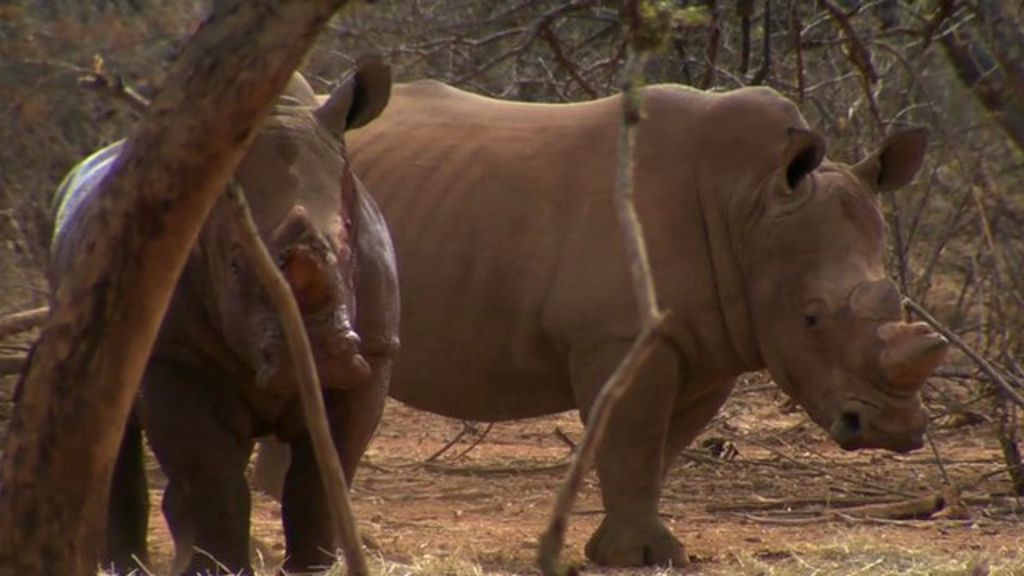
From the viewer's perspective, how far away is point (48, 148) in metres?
11.3

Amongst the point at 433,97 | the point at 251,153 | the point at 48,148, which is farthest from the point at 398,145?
A: the point at 48,148

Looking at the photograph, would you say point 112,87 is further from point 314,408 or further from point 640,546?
point 640,546

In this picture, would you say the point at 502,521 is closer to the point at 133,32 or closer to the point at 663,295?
the point at 663,295

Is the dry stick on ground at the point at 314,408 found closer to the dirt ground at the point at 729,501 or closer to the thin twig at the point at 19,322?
the thin twig at the point at 19,322

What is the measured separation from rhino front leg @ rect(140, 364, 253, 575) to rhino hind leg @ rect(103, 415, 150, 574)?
2.52 ft

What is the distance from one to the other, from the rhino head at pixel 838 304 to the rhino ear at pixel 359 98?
6.52 feet

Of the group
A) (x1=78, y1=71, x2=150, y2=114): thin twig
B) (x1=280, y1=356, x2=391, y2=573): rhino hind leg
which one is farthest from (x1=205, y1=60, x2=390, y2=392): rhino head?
(x1=78, y1=71, x2=150, y2=114): thin twig

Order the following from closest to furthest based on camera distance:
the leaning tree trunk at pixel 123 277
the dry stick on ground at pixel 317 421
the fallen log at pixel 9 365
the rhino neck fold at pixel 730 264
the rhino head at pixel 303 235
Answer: the dry stick on ground at pixel 317 421 < the leaning tree trunk at pixel 123 277 < the rhino head at pixel 303 235 < the rhino neck fold at pixel 730 264 < the fallen log at pixel 9 365

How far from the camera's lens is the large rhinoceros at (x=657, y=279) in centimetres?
700

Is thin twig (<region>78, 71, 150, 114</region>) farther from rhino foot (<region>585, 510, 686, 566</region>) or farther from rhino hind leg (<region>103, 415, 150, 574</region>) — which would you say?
rhino foot (<region>585, 510, 686, 566</region>)

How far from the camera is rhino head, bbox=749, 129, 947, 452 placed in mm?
6855

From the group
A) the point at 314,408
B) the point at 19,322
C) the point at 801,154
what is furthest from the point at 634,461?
the point at 314,408

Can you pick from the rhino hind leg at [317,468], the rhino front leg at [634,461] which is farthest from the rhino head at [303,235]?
the rhino front leg at [634,461]

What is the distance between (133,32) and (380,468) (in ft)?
10.2
